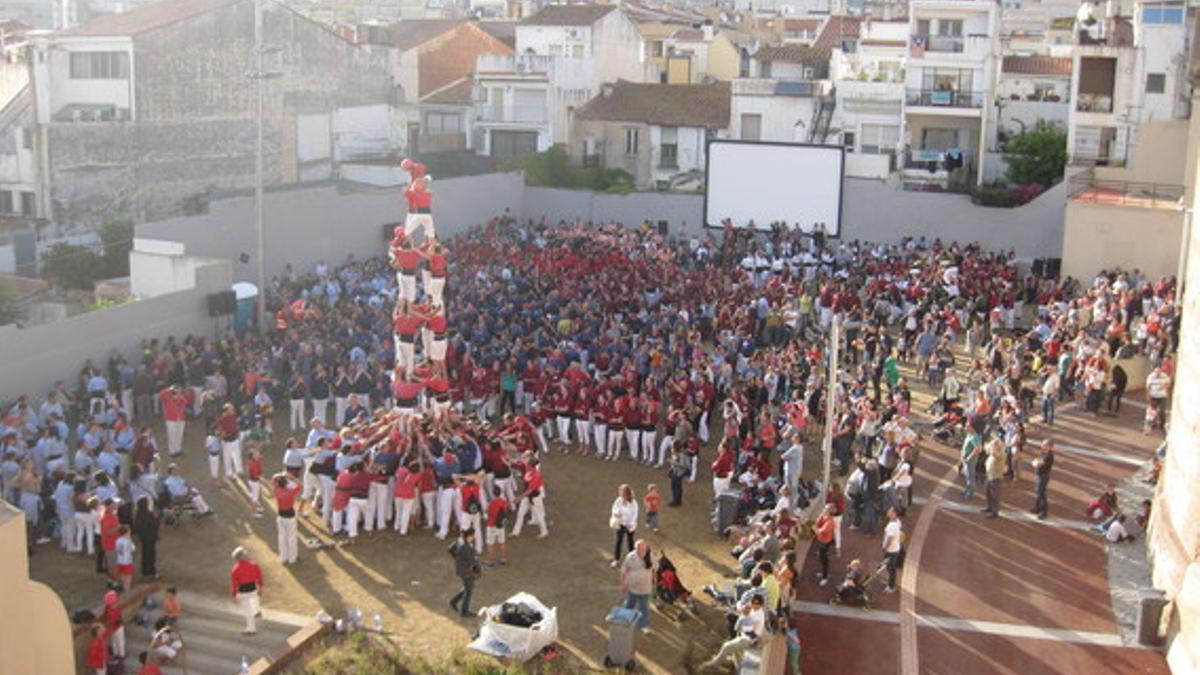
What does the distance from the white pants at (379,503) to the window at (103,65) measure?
25.7 metres

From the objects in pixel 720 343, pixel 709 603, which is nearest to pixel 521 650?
pixel 709 603

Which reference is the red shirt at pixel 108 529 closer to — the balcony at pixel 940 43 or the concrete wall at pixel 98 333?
the concrete wall at pixel 98 333

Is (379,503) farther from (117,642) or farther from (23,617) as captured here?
(23,617)

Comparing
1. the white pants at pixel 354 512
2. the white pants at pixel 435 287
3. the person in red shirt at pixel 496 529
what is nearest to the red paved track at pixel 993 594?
the person in red shirt at pixel 496 529

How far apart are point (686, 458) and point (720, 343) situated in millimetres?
7137

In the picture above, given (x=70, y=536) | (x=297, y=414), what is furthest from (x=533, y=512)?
(x=297, y=414)

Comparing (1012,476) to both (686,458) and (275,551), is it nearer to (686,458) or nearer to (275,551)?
(686,458)

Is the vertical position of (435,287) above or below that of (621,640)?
above

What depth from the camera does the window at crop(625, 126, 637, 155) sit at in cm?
5228

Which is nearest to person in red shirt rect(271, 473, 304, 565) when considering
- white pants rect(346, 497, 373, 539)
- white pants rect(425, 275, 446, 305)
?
white pants rect(346, 497, 373, 539)

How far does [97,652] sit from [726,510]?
9.41 metres

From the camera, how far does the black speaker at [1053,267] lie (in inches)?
1554

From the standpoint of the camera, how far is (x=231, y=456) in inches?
912

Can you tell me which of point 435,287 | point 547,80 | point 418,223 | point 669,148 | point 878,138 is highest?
point 547,80
